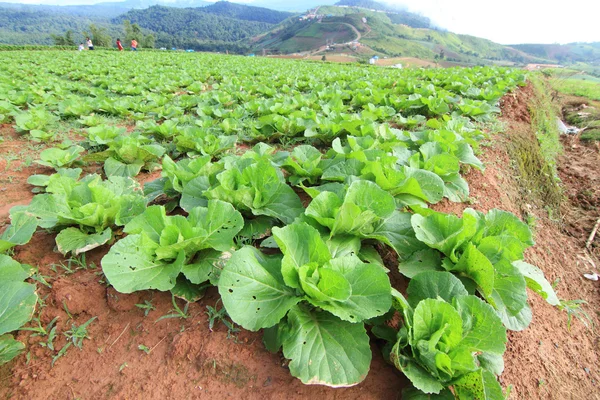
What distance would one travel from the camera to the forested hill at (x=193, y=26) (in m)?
158

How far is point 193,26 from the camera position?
6506 inches

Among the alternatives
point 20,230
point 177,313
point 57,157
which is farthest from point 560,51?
point 20,230

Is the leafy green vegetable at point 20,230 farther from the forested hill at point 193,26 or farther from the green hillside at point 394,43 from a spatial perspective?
the forested hill at point 193,26

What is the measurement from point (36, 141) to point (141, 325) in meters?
4.98

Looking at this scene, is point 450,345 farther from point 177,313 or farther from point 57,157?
point 57,157

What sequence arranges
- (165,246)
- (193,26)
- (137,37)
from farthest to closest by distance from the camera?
(193,26) < (137,37) < (165,246)

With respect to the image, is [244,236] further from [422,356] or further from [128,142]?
[128,142]

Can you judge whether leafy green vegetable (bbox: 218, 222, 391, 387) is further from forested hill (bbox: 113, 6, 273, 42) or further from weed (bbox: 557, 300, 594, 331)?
forested hill (bbox: 113, 6, 273, 42)

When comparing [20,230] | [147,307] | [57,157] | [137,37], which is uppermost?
[20,230]

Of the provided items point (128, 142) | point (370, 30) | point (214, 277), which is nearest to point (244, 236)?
point (214, 277)

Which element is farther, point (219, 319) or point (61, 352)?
point (219, 319)

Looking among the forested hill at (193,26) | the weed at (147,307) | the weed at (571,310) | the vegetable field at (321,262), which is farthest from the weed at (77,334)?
the forested hill at (193,26)

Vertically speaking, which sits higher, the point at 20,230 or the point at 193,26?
the point at 20,230

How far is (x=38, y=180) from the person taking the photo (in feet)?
10.8
